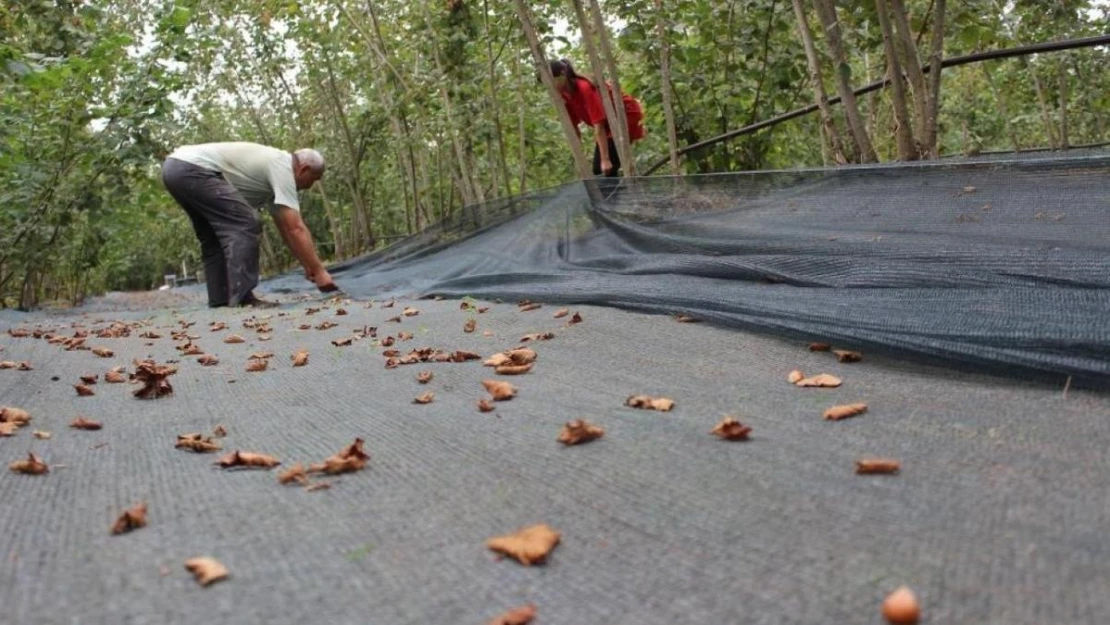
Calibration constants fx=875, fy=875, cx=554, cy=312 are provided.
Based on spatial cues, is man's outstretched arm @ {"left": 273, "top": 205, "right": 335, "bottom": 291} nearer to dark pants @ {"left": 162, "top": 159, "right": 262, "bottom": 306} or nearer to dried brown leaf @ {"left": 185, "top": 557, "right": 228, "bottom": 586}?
dark pants @ {"left": 162, "top": 159, "right": 262, "bottom": 306}

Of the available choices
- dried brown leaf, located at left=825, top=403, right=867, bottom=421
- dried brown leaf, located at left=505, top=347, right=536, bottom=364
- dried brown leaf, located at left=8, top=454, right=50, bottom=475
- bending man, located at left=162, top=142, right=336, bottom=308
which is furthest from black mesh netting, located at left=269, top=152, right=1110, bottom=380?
bending man, located at left=162, top=142, right=336, bottom=308

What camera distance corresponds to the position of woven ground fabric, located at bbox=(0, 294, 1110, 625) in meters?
0.88

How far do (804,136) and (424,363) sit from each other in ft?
21.9

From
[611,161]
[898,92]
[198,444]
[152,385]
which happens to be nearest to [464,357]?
[152,385]

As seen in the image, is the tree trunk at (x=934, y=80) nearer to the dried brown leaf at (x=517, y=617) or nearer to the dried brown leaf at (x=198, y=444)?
the dried brown leaf at (x=198, y=444)

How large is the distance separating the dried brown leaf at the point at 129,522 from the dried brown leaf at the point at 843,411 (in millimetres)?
1087

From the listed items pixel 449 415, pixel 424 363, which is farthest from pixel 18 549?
pixel 424 363

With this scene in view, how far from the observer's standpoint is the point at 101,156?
646 cm

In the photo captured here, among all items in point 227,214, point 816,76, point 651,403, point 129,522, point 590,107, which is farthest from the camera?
point 227,214

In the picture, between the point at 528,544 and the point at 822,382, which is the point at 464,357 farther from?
the point at 528,544

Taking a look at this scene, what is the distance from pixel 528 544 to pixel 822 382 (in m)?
0.98

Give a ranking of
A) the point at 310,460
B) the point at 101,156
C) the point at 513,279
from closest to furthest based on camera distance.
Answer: the point at 310,460
the point at 513,279
the point at 101,156

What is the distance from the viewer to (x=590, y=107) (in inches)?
211

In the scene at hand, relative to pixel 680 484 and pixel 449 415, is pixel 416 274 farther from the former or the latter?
pixel 680 484
